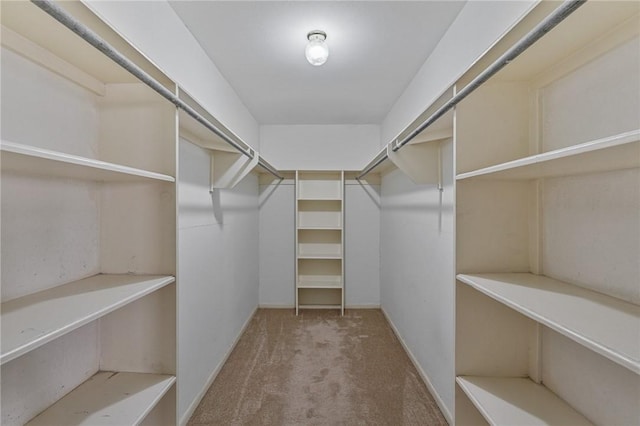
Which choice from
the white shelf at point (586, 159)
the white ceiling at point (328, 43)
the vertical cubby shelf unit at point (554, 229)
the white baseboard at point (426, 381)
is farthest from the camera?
the white baseboard at point (426, 381)

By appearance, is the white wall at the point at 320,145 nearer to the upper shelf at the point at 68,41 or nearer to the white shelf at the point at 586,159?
the upper shelf at the point at 68,41

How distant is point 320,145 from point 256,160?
164 cm

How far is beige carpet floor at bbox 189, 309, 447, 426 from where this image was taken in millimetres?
1878

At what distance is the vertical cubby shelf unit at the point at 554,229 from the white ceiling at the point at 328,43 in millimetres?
894

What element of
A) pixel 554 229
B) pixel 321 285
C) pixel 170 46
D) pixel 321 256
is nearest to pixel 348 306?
pixel 321 285

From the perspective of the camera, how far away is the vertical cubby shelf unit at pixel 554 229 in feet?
2.70

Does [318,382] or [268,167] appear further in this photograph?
[268,167]

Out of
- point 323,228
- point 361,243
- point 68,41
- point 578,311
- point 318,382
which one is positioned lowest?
point 318,382

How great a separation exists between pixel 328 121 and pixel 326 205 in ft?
3.59

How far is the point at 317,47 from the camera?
6.25 ft

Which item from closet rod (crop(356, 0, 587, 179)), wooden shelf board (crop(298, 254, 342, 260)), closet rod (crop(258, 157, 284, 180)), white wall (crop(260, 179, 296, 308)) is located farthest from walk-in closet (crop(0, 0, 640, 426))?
white wall (crop(260, 179, 296, 308))

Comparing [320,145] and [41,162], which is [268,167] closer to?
[320,145]

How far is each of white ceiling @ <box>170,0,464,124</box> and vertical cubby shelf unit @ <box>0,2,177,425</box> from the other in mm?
887

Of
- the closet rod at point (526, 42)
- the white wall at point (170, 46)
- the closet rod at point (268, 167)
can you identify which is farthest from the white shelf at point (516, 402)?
the closet rod at point (268, 167)
